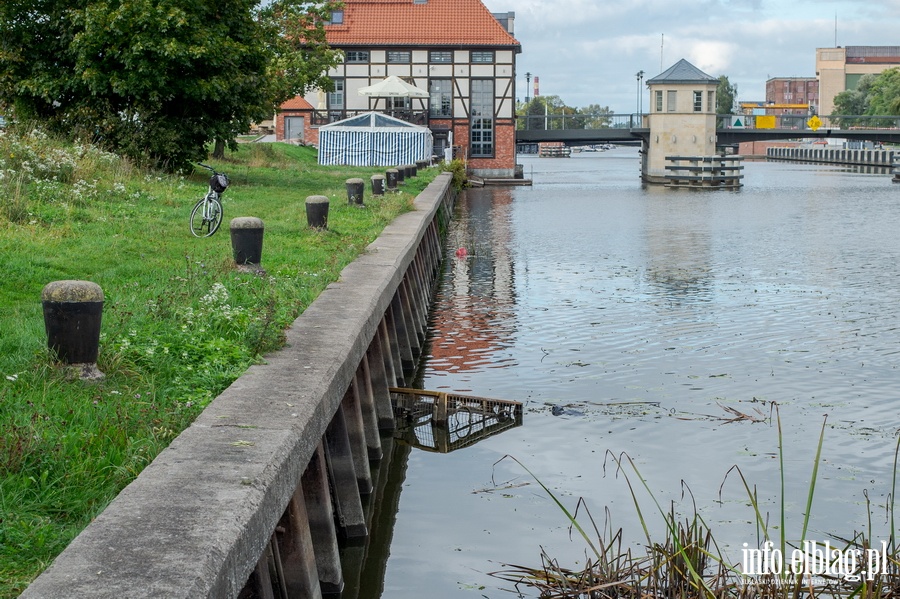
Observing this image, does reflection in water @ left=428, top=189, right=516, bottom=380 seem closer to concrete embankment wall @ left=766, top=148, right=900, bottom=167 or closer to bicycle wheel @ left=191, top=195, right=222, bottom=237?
bicycle wheel @ left=191, top=195, right=222, bottom=237

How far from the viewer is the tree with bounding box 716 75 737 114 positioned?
6954 inches

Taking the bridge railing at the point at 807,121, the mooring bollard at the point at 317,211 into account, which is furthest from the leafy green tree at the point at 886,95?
the mooring bollard at the point at 317,211

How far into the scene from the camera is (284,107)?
211 feet

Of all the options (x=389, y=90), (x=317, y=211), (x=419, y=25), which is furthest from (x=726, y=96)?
(x=317, y=211)

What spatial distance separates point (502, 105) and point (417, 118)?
530 centimetres

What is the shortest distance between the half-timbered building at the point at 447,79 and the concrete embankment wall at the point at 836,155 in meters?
29.3

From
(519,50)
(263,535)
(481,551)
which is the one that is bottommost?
(481,551)

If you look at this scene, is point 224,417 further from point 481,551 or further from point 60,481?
point 481,551

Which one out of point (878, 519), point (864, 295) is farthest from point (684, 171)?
point (878, 519)

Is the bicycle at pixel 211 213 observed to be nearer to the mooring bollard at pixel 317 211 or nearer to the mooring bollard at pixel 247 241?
the mooring bollard at pixel 317 211

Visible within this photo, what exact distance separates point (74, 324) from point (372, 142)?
4098 cm

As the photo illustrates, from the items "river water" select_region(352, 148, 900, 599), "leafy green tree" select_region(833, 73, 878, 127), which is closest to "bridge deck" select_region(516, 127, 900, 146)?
"river water" select_region(352, 148, 900, 599)

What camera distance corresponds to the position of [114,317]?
851 centimetres

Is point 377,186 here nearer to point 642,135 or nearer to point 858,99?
point 642,135
